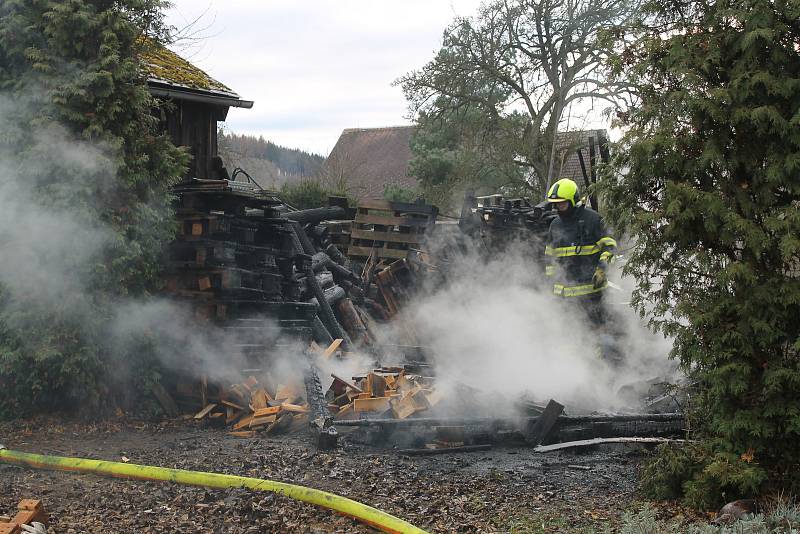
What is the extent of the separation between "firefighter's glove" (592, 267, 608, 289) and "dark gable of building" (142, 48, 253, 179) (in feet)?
23.2

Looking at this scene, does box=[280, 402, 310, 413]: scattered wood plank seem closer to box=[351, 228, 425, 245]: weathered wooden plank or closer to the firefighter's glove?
the firefighter's glove

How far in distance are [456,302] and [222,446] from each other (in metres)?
6.06

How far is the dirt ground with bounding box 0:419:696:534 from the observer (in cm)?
506

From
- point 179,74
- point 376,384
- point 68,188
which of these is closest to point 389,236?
point 179,74

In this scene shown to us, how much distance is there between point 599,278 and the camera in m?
9.32

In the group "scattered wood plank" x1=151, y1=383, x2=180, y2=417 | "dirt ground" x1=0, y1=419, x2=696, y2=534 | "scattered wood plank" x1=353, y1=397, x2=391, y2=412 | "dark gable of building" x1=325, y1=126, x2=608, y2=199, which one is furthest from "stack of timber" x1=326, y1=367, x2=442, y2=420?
"dark gable of building" x1=325, y1=126, x2=608, y2=199

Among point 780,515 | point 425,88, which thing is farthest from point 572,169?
point 780,515

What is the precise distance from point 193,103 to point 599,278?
27.1ft

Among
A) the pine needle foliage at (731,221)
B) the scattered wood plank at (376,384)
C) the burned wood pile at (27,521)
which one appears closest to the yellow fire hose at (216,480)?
the burned wood pile at (27,521)

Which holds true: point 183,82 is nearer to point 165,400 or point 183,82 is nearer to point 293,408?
point 165,400

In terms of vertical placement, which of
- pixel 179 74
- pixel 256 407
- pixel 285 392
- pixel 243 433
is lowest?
pixel 243 433

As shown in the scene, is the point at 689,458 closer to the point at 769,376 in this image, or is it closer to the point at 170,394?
the point at 769,376

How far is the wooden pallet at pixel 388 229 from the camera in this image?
45.6 ft

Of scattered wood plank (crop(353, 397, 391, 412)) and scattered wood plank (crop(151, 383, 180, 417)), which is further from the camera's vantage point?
scattered wood plank (crop(151, 383, 180, 417))
